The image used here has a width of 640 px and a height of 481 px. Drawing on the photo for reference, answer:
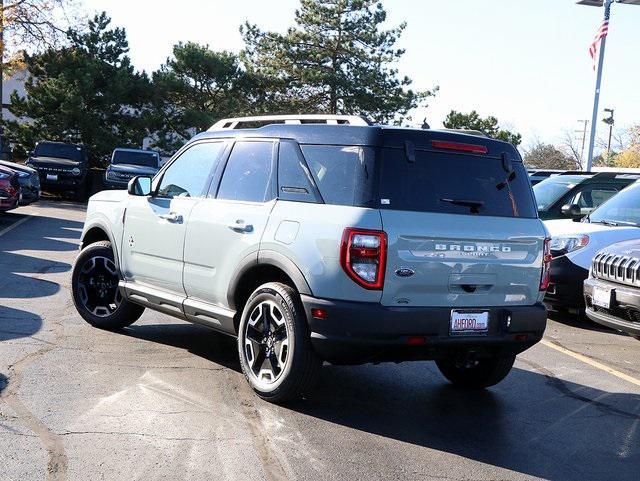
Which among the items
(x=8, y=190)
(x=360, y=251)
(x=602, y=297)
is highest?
(x=360, y=251)

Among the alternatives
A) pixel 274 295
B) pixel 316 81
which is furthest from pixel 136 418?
pixel 316 81

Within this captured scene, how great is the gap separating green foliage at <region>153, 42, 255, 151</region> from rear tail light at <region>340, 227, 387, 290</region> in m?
36.0

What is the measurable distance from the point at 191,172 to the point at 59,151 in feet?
71.1

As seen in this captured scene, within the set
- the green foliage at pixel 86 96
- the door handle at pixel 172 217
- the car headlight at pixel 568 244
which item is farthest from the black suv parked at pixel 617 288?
the green foliage at pixel 86 96

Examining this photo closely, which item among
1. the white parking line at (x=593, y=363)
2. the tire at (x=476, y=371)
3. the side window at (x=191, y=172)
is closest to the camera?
the tire at (x=476, y=371)

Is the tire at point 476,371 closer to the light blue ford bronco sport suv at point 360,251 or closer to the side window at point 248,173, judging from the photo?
the light blue ford bronco sport suv at point 360,251

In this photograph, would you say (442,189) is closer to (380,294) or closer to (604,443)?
(380,294)

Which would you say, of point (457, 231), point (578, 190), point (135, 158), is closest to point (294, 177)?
point (457, 231)

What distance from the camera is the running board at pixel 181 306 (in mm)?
6293

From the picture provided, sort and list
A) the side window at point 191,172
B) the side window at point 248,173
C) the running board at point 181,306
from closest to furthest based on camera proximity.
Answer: the side window at point 248,173
the running board at point 181,306
the side window at point 191,172

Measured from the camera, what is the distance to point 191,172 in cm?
706

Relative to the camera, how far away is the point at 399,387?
21.5 ft

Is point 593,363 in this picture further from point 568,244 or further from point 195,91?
point 195,91

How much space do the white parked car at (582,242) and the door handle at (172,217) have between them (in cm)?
490
